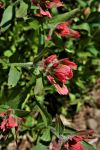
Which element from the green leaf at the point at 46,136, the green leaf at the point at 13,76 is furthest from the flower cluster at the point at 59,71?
the green leaf at the point at 46,136

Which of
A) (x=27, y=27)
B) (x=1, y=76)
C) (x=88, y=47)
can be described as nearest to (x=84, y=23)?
(x=88, y=47)

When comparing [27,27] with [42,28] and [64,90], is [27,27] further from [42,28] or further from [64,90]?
[64,90]

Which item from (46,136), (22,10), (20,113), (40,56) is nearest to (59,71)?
(40,56)

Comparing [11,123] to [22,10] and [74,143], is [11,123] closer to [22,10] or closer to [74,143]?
[74,143]

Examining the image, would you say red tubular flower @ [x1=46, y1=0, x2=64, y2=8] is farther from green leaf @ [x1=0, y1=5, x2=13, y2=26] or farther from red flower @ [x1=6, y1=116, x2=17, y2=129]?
red flower @ [x1=6, y1=116, x2=17, y2=129]

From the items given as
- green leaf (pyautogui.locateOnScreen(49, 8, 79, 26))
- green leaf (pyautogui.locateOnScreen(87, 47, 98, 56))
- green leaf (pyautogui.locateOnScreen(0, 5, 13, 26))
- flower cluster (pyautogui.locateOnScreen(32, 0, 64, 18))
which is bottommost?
green leaf (pyautogui.locateOnScreen(87, 47, 98, 56))

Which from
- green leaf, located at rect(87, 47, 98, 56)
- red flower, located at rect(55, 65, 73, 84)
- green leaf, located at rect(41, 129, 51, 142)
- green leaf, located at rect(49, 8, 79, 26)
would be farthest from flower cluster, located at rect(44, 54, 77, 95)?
green leaf, located at rect(87, 47, 98, 56)
